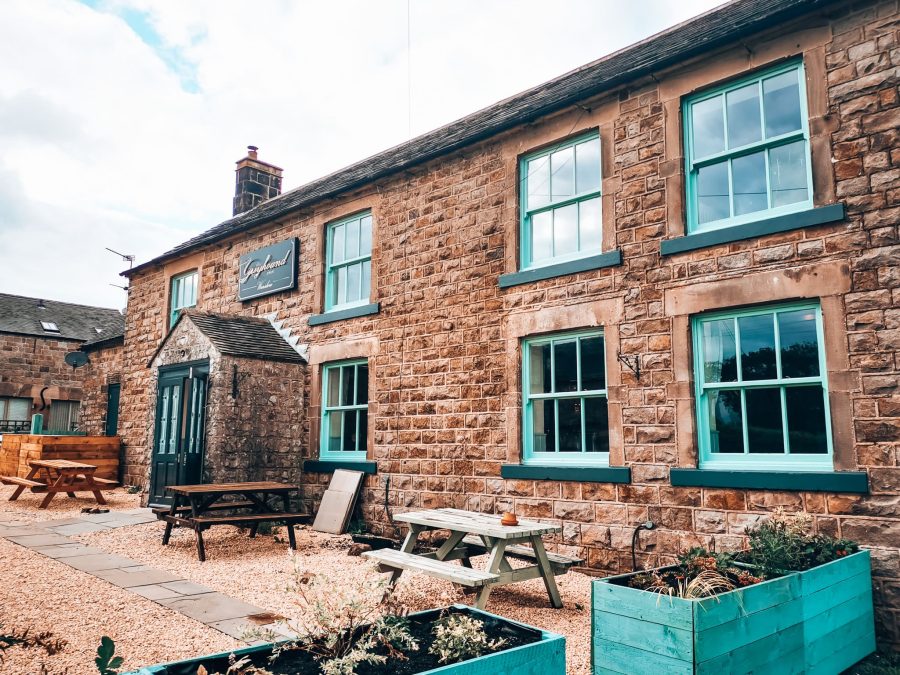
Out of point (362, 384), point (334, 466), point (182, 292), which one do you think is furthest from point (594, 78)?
point (182, 292)

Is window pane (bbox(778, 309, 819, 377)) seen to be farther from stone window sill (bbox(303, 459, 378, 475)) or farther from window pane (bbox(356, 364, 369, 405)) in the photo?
window pane (bbox(356, 364, 369, 405))

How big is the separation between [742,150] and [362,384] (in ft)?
20.4

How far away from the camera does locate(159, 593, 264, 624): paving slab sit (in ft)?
16.8

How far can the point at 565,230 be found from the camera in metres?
7.77

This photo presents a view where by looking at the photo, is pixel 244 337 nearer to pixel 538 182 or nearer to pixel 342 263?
pixel 342 263

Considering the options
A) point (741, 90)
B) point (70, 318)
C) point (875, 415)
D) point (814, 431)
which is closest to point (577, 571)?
point (814, 431)

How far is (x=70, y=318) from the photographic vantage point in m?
26.7

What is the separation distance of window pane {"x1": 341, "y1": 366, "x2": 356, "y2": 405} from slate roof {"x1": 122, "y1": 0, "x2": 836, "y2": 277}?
2866mm

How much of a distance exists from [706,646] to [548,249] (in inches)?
209

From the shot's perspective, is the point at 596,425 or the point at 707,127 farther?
the point at 596,425

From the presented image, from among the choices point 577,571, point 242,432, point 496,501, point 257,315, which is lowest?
point 577,571

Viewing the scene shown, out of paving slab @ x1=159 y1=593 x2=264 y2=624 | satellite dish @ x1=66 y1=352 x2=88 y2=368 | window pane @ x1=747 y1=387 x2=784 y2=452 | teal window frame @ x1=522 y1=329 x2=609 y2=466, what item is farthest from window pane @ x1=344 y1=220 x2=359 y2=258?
satellite dish @ x1=66 y1=352 x2=88 y2=368

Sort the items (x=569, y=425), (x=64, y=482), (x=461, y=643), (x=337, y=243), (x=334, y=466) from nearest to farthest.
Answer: (x=461, y=643) < (x=569, y=425) < (x=334, y=466) < (x=337, y=243) < (x=64, y=482)

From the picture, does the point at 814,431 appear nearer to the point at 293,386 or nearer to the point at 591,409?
the point at 591,409
